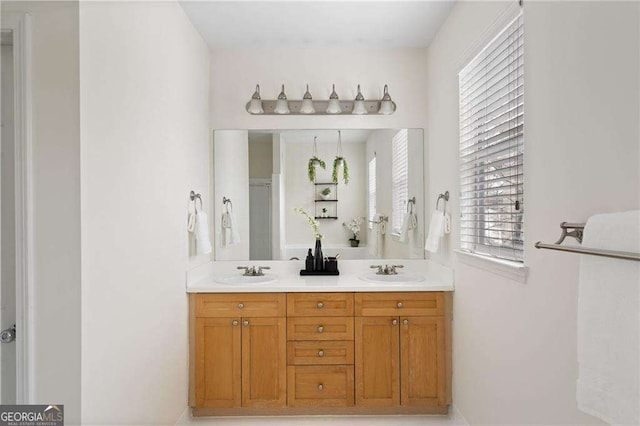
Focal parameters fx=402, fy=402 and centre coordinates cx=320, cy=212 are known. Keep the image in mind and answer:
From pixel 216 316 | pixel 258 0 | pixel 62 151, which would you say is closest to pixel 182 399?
pixel 216 316

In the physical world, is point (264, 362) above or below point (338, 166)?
below

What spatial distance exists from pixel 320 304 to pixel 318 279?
0.32 m

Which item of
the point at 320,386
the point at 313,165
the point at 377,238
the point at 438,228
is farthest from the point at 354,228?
the point at 320,386

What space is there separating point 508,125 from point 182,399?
2408mm

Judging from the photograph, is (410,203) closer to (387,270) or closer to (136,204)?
(387,270)

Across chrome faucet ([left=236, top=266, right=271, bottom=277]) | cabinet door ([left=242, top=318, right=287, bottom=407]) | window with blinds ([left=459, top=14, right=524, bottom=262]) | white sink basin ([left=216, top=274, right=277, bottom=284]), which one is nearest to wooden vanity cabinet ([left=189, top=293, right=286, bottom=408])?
cabinet door ([left=242, top=318, right=287, bottom=407])

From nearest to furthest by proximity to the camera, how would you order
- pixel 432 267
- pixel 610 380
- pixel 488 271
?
pixel 610 380
pixel 488 271
pixel 432 267

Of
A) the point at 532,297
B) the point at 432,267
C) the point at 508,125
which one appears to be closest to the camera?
the point at 532,297

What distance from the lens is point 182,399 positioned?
2492 millimetres

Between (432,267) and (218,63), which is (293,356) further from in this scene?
(218,63)

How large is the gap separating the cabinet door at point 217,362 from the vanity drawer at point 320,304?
1.24 feet

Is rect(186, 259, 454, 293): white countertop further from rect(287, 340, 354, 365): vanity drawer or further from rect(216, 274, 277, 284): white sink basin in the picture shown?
rect(287, 340, 354, 365): vanity drawer

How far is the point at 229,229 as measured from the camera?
3.08 m

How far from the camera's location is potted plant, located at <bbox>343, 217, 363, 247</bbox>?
Answer: 313 centimetres
